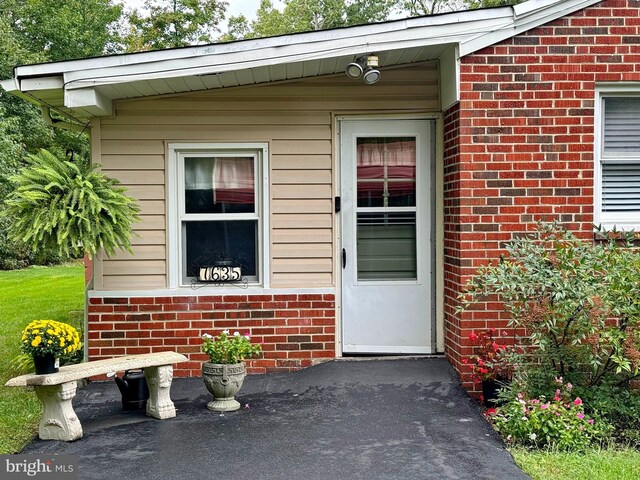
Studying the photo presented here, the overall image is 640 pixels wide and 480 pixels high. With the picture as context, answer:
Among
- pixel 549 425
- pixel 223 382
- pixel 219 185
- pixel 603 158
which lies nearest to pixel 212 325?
pixel 223 382

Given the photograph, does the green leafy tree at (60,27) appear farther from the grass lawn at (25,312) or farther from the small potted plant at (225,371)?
the small potted plant at (225,371)

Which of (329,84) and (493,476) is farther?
(329,84)

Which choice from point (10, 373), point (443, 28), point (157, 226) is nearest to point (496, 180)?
point (443, 28)

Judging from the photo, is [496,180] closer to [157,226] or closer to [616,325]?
[616,325]

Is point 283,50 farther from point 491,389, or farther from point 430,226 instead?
point 491,389

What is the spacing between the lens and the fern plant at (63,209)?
18.6 ft

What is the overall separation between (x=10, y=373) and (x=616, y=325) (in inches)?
240

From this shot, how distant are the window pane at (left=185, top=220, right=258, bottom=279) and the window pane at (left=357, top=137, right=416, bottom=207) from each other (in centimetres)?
110

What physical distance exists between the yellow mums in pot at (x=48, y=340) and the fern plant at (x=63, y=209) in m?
0.79

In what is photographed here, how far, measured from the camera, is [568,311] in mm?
5207

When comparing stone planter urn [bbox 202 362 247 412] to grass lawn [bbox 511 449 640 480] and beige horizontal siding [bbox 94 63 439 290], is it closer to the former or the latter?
beige horizontal siding [bbox 94 63 439 290]

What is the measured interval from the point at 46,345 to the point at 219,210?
2.23 meters

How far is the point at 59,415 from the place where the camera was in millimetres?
5078

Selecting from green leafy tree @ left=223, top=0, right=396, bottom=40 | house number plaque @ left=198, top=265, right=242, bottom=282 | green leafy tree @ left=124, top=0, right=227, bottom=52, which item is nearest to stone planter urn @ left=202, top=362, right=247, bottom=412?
house number plaque @ left=198, top=265, right=242, bottom=282
